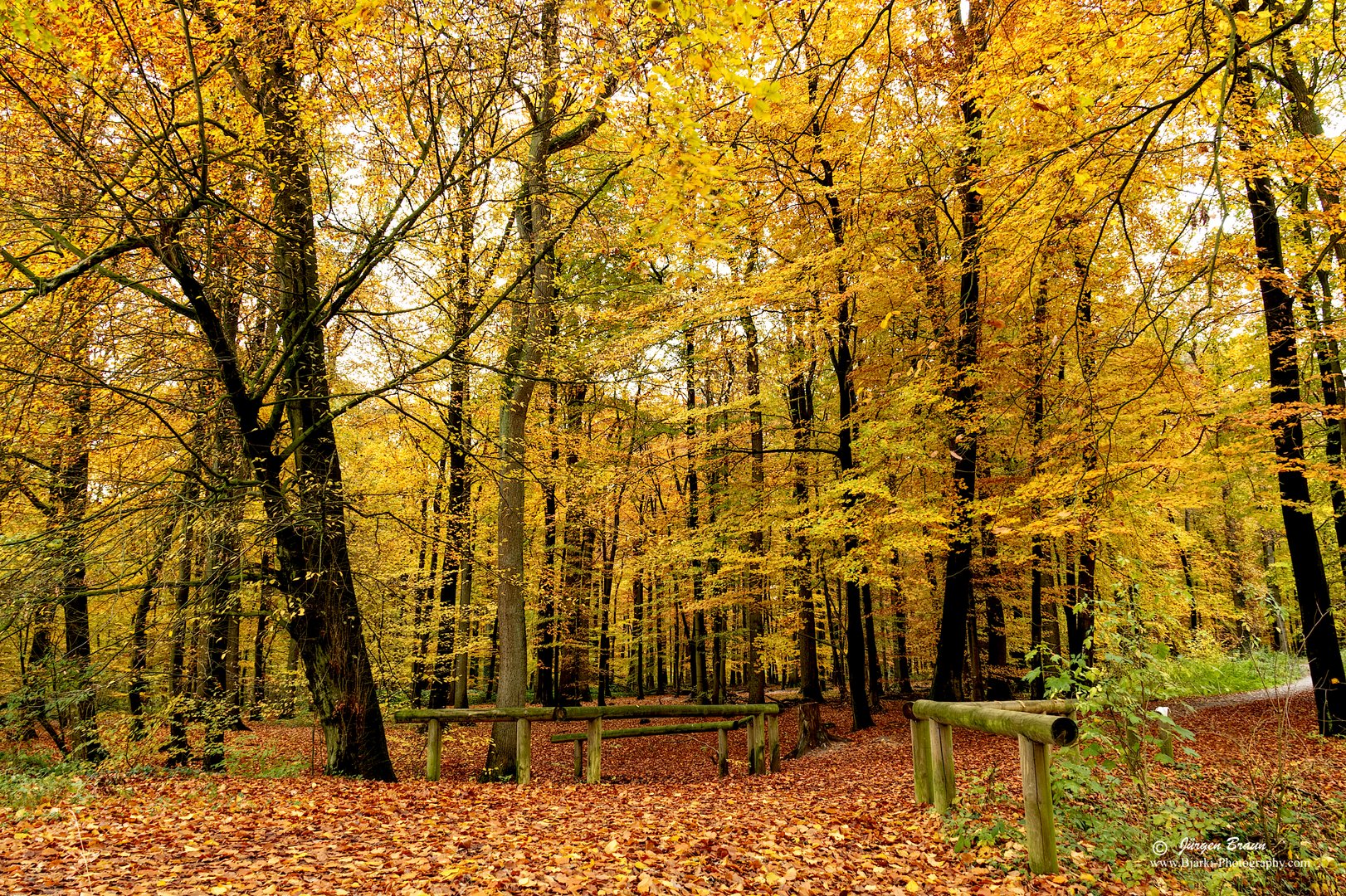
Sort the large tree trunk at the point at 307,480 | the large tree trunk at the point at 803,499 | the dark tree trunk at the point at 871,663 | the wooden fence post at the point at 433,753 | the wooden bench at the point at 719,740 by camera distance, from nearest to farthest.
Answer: the large tree trunk at the point at 307,480 → the wooden fence post at the point at 433,753 → the wooden bench at the point at 719,740 → the large tree trunk at the point at 803,499 → the dark tree trunk at the point at 871,663

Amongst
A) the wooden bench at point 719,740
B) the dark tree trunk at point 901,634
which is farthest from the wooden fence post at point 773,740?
the dark tree trunk at point 901,634

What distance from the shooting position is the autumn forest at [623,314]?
15.4ft

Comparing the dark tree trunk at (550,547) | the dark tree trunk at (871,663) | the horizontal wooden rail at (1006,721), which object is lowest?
the dark tree trunk at (871,663)

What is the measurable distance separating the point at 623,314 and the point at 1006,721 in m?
10.8

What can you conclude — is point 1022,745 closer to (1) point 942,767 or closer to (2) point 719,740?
(1) point 942,767

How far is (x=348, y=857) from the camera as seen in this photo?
12.9 feet

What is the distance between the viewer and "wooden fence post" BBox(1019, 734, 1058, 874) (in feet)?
11.8

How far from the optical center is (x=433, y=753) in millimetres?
7656

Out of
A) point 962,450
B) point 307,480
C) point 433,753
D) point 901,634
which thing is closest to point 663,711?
point 433,753

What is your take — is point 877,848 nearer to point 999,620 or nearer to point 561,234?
point 561,234

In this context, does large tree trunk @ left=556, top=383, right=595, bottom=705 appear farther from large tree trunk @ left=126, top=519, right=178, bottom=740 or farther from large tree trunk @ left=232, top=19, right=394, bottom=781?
large tree trunk @ left=126, top=519, right=178, bottom=740

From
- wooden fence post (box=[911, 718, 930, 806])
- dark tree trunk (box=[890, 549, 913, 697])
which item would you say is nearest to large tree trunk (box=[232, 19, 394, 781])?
wooden fence post (box=[911, 718, 930, 806])

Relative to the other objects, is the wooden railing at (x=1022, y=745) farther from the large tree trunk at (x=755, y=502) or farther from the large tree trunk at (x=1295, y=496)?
the large tree trunk at (x=755, y=502)

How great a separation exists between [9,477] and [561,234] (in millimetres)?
6090
